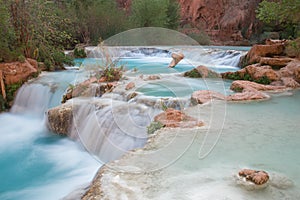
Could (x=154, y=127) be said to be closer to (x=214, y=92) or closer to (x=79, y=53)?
(x=214, y=92)

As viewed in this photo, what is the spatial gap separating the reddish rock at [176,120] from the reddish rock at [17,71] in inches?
211

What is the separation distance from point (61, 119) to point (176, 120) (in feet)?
9.19

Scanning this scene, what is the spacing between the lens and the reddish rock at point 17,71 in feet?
27.0

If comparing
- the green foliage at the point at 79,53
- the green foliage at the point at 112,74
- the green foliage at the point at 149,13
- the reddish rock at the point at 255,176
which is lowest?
the reddish rock at the point at 255,176

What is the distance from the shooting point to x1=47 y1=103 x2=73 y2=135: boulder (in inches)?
242

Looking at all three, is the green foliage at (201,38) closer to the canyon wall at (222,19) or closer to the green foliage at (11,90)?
the canyon wall at (222,19)

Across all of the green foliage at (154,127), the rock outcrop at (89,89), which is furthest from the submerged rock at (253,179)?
the rock outcrop at (89,89)

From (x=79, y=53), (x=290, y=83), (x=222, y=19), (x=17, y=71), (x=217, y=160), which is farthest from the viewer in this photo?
(x=222, y=19)

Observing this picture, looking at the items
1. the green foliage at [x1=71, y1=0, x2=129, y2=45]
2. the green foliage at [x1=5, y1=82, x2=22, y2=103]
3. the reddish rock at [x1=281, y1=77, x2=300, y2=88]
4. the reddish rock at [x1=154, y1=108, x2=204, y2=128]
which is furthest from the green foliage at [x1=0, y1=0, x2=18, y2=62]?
the green foliage at [x1=71, y1=0, x2=129, y2=45]

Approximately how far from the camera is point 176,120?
172 inches

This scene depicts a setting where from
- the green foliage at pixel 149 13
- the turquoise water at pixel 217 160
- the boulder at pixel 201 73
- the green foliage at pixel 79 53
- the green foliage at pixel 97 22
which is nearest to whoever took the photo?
the turquoise water at pixel 217 160

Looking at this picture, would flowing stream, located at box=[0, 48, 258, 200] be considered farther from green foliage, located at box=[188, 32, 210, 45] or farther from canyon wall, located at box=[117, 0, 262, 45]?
canyon wall, located at box=[117, 0, 262, 45]

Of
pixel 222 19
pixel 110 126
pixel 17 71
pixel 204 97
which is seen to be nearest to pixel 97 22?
pixel 222 19

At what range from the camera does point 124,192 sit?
8.27ft
